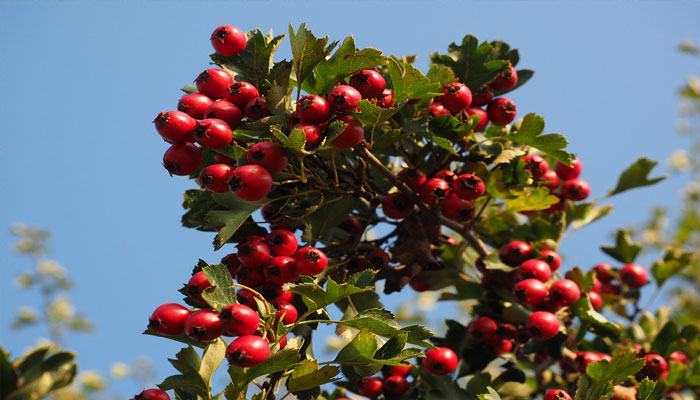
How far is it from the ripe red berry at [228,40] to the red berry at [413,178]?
839 mm

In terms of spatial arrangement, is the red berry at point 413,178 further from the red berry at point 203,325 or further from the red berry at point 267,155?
the red berry at point 203,325

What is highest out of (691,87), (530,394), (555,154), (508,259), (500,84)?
(691,87)

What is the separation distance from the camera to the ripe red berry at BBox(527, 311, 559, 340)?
260 centimetres

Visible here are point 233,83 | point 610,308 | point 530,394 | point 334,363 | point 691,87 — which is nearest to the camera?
point 334,363

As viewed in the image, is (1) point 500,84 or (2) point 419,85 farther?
(1) point 500,84

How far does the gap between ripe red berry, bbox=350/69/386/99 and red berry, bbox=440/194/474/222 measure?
2.08ft

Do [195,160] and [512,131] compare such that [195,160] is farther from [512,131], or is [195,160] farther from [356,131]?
[512,131]

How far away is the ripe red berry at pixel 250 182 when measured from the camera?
1.97 metres

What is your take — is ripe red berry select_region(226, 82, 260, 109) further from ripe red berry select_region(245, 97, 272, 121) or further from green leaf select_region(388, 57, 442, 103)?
green leaf select_region(388, 57, 442, 103)

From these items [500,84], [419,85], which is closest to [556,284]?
[500,84]

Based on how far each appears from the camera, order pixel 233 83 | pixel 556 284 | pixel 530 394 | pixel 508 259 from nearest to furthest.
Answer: pixel 233 83 < pixel 556 284 < pixel 508 259 < pixel 530 394

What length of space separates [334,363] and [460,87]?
4.03ft

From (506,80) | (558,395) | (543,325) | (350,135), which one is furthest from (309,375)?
(506,80)

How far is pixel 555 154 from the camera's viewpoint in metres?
2.64
